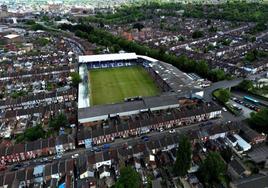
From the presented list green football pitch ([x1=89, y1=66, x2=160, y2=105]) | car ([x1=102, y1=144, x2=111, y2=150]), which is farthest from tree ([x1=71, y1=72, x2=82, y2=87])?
car ([x1=102, y1=144, x2=111, y2=150])

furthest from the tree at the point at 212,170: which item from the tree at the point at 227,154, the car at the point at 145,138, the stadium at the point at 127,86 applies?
the stadium at the point at 127,86

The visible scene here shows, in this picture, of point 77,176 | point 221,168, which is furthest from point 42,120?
point 221,168

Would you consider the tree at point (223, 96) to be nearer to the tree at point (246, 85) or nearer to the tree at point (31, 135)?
the tree at point (246, 85)

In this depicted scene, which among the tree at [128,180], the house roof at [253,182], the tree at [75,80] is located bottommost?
the tree at [75,80]

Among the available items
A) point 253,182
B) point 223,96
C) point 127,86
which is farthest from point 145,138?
point 127,86

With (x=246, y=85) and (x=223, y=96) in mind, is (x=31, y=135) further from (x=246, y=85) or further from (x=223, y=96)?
(x=246, y=85)

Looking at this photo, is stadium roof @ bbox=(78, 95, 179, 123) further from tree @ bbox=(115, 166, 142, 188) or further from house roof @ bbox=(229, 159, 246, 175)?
house roof @ bbox=(229, 159, 246, 175)

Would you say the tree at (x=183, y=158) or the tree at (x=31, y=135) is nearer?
the tree at (x=183, y=158)
